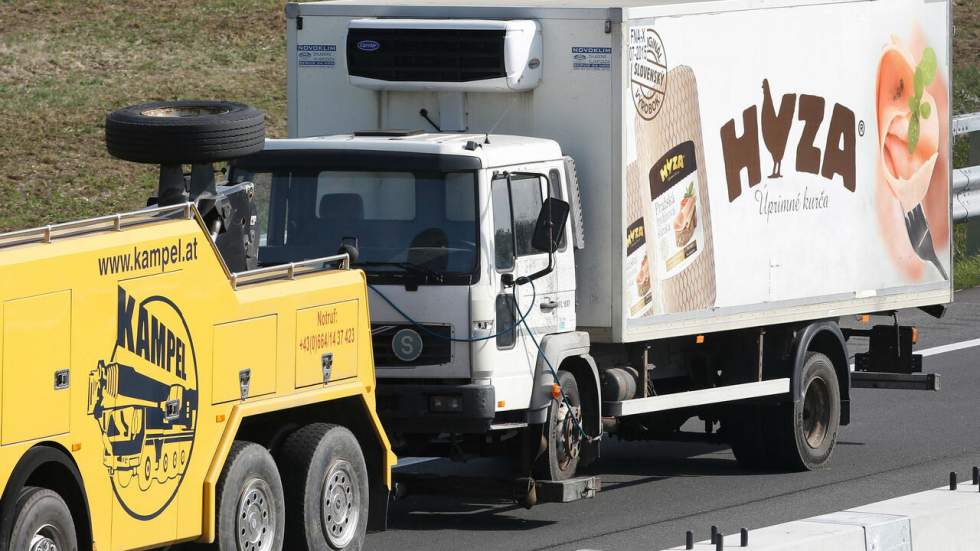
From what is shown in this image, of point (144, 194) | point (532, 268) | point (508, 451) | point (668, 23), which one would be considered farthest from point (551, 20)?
point (144, 194)

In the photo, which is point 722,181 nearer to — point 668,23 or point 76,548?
point 668,23

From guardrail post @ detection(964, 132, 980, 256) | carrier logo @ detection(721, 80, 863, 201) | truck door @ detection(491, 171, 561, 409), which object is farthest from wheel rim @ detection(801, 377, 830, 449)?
guardrail post @ detection(964, 132, 980, 256)

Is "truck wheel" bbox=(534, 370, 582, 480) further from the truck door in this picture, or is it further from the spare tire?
the spare tire

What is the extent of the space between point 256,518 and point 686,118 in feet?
15.8

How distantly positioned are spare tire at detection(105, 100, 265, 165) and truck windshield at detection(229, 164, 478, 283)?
4.22ft

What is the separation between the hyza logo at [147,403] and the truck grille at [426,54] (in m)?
4.16

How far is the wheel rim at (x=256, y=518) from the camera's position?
10422 millimetres

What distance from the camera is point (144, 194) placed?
2481 centimetres

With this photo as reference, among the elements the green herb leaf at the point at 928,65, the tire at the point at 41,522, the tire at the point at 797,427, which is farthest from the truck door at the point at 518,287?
the green herb leaf at the point at 928,65

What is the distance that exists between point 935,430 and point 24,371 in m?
9.96

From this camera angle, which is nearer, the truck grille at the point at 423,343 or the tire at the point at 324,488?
the tire at the point at 324,488

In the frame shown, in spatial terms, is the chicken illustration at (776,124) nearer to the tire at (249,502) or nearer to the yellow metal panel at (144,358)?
the yellow metal panel at (144,358)

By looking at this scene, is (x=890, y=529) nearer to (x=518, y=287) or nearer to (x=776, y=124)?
(x=518, y=287)

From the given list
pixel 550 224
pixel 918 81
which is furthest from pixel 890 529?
pixel 918 81
